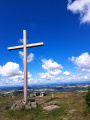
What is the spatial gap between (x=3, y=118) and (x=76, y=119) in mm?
4935

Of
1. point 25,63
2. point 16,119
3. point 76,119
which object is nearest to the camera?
point 76,119

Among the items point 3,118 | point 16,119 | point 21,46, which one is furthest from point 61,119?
point 21,46

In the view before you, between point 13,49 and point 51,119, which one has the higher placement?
point 13,49

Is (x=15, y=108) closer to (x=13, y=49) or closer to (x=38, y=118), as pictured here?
(x=38, y=118)

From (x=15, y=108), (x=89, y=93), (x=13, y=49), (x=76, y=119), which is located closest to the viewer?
(x=76, y=119)

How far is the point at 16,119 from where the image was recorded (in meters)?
A: 8.74

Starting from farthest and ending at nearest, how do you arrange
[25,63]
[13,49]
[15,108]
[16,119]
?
1. [13,49]
2. [25,63]
3. [15,108]
4. [16,119]

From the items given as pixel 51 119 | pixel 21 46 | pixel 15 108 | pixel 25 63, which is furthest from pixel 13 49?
pixel 51 119

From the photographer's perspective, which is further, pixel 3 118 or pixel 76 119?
pixel 3 118

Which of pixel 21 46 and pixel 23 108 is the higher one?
pixel 21 46

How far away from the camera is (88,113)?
29.5 ft

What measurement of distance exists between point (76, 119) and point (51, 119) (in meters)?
1.57

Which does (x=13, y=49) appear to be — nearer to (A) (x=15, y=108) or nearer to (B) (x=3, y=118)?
(A) (x=15, y=108)

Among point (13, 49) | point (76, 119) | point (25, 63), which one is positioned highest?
point (13, 49)
